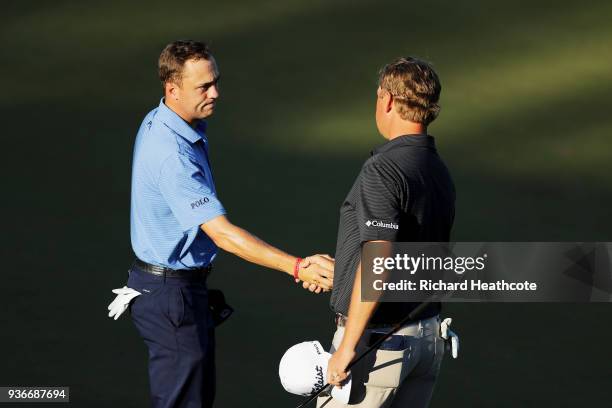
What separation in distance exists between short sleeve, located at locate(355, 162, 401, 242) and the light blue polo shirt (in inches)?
31.4

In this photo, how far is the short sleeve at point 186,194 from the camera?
13.9 feet

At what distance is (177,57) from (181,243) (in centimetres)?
69

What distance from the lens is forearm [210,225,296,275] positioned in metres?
4.25

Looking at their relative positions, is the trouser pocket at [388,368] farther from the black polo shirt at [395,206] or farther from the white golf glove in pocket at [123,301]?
the white golf glove in pocket at [123,301]

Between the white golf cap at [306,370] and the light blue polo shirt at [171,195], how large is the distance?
2.05ft

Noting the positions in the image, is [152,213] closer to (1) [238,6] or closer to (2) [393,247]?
(2) [393,247]

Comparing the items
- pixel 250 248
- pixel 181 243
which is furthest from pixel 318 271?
pixel 181 243

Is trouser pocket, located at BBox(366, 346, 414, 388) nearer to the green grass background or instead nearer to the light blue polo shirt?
the light blue polo shirt

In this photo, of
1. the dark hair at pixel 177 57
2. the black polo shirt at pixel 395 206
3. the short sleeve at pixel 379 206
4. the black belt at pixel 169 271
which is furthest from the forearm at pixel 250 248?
the short sleeve at pixel 379 206

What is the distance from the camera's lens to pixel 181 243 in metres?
4.37

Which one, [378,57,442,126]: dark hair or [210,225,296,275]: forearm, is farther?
[210,225,296,275]: forearm

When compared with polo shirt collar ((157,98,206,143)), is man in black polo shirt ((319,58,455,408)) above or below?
below

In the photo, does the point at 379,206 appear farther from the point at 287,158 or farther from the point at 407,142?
the point at 287,158

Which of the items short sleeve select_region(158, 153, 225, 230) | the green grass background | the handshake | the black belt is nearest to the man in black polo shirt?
the handshake
